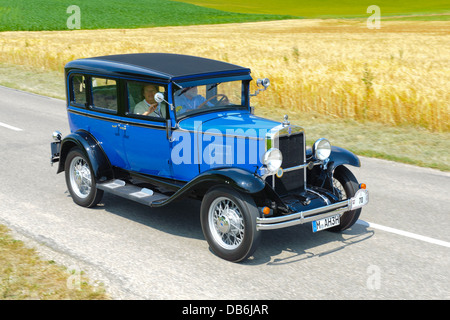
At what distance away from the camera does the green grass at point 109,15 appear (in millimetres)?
58438

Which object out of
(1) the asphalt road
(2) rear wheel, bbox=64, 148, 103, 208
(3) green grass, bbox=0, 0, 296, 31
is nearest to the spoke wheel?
(2) rear wheel, bbox=64, 148, 103, 208

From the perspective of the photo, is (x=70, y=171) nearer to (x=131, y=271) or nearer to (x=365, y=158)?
(x=131, y=271)

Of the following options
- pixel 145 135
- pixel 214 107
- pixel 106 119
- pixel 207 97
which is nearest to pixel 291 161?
pixel 214 107

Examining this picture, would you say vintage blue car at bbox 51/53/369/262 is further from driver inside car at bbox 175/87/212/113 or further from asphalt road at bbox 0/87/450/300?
asphalt road at bbox 0/87/450/300

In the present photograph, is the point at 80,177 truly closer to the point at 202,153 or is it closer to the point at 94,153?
the point at 94,153

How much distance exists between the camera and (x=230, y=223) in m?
6.12

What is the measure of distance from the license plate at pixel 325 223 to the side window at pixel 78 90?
389 cm

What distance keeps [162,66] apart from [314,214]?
272cm

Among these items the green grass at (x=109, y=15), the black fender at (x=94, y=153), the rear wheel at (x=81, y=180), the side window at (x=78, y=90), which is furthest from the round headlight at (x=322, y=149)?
the green grass at (x=109, y=15)

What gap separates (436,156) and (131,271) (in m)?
7.03

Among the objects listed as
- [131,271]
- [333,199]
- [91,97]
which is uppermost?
[91,97]

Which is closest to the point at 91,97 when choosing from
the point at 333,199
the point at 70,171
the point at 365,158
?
the point at 70,171

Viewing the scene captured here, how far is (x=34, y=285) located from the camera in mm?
5430

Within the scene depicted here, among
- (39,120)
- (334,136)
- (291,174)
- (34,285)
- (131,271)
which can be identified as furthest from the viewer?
(39,120)
